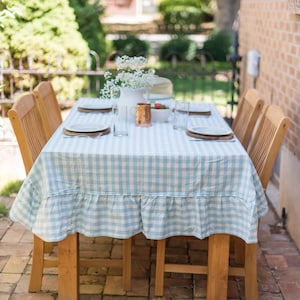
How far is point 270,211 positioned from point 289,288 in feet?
3.90

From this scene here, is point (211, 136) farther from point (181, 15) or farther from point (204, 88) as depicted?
point (181, 15)

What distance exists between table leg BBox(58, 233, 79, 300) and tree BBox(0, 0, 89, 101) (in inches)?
163

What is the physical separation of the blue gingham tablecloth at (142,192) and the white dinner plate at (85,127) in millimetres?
278

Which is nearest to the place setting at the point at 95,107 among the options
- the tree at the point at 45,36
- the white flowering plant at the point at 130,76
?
the white flowering plant at the point at 130,76

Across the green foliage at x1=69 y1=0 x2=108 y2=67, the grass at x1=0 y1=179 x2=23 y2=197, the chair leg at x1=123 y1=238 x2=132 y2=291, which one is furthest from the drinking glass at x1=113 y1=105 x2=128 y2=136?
the green foliage at x1=69 y1=0 x2=108 y2=67

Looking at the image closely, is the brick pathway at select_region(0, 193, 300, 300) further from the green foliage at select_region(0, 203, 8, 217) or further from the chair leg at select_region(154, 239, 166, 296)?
the green foliage at select_region(0, 203, 8, 217)

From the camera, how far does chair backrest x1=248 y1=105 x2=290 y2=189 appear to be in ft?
9.27

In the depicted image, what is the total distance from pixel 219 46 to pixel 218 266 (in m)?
10.1

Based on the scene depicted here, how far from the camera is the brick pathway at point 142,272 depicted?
3.04 m

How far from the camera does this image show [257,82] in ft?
17.3

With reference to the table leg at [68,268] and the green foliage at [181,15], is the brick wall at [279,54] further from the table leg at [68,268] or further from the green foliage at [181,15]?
the green foliage at [181,15]

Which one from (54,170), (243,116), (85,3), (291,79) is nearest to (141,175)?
(54,170)

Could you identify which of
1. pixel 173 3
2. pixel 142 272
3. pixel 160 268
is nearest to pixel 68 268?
Result: pixel 160 268

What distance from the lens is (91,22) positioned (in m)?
8.34
